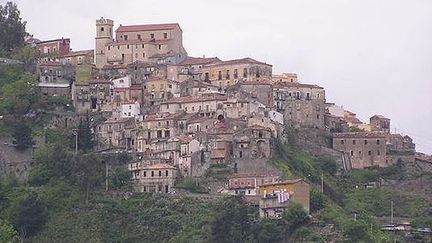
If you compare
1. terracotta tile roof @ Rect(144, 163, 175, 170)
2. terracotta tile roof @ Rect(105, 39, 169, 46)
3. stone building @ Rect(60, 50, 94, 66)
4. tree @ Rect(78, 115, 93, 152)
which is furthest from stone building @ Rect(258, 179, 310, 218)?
stone building @ Rect(60, 50, 94, 66)

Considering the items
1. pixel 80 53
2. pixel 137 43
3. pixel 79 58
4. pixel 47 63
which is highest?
pixel 137 43

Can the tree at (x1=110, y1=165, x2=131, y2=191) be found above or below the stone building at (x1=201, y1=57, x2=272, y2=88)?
below

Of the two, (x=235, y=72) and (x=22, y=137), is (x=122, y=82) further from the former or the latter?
(x=22, y=137)

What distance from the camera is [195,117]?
89.6 metres

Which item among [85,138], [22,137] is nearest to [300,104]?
[85,138]

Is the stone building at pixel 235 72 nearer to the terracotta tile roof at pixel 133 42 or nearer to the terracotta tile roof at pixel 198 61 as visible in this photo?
the terracotta tile roof at pixel 198 61

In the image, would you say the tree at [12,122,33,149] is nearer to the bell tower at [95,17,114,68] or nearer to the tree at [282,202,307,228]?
the bell tower at [95,17,114,68]

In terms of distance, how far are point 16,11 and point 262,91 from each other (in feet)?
68.3

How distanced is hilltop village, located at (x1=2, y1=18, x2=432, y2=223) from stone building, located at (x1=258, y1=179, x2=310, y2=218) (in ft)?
0.17

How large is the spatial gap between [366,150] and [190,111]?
A: 1093 cm

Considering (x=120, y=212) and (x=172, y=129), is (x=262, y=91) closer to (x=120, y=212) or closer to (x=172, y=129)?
(x=172, y=129)

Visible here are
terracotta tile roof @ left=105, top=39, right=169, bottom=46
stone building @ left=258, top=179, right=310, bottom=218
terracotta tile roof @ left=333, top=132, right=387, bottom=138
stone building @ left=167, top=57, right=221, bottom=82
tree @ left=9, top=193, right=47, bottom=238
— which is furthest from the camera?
terracotta tile roof @ left=105, top=39, right=169, bottom=46

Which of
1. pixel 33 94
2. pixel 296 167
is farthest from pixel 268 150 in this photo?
pixel 33 94

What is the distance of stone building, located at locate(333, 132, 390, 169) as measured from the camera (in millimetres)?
92000
